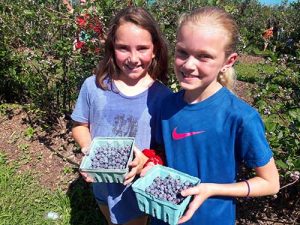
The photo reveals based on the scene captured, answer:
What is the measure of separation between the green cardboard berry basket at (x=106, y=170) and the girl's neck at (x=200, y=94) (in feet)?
1.16

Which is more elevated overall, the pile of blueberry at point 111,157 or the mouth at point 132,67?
the mouth at point 132,67

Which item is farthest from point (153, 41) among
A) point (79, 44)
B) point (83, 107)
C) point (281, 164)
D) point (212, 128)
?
point (79, 44)

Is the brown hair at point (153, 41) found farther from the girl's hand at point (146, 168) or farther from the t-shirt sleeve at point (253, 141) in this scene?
the t-shirt sleeve at point (253, 141)

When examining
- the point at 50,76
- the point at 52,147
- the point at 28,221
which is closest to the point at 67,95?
the point at 50,76

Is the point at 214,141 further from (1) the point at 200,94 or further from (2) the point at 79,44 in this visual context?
(2) the point at 79,44

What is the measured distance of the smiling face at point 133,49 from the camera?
1902mm

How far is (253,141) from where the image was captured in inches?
58.6

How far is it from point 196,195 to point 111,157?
1.51ft

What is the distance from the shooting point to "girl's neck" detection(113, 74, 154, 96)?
2.03m

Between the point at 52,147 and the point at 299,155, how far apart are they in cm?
272

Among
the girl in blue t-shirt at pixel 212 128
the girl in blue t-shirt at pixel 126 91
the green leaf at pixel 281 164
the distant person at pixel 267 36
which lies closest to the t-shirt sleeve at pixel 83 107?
the girl in blue t-shirt at pixel 126 91

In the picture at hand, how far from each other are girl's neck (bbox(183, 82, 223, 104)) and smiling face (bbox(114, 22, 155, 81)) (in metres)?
0.37

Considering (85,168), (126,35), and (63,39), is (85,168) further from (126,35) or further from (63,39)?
(63,39)

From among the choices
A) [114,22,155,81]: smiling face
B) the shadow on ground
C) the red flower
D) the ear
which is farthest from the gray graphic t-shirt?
the red flower
